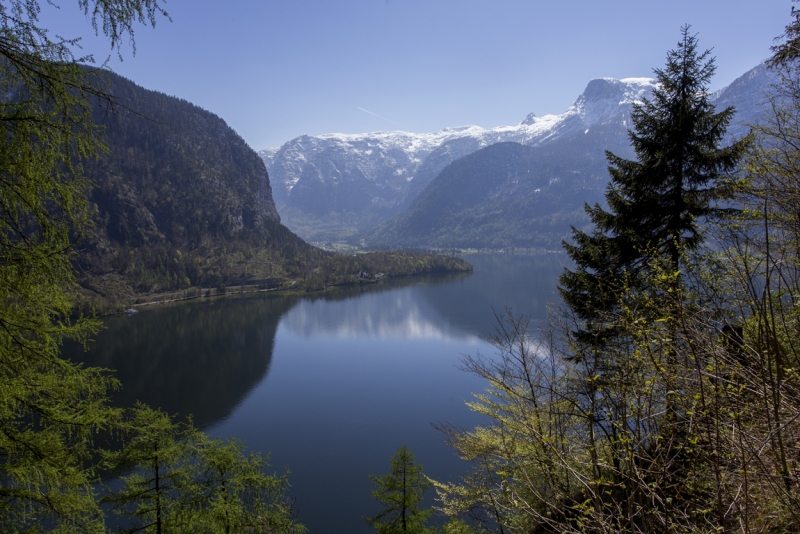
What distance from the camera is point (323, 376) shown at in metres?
40.7

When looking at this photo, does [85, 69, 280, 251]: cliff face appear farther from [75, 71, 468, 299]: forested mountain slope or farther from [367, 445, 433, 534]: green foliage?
[367, 445, 433, 534]: green foliage

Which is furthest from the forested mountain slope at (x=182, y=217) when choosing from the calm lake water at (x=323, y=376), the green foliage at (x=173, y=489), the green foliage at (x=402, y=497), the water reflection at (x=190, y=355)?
the green foliage at (x=173, y=489)

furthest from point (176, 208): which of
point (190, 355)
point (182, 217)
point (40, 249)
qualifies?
point (40, 249)

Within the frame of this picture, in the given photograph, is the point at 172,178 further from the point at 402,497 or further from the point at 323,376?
the point at 402,497

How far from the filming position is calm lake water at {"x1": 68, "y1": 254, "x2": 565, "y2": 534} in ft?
78.4

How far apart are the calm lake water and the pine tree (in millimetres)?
15575

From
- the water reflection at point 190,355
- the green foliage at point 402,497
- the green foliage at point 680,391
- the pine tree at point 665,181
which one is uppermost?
the pine tree at point 665,181

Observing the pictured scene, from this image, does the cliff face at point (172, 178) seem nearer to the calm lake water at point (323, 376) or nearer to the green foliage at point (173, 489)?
the calm lake water at point (323, 376)

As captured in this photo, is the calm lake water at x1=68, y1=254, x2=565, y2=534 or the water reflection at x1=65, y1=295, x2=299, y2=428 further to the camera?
the water reflection at x1=65, y1=295, x2=299, y2=428

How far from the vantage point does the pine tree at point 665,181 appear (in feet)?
29.5

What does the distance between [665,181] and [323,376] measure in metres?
35.8

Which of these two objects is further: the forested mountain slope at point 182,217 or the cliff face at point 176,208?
the cliff face at point 176,208

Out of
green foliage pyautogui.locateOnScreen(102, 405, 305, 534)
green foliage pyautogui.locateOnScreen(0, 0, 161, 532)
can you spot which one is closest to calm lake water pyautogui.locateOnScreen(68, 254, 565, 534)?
green foliage pyautogui.locateOnScreen(102, 405, 305, 534)

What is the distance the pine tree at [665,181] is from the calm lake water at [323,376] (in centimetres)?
1558
